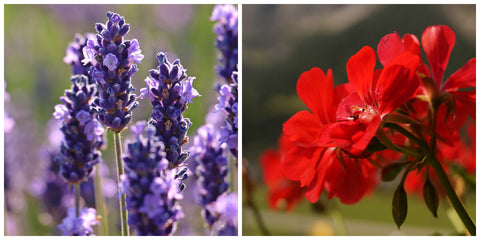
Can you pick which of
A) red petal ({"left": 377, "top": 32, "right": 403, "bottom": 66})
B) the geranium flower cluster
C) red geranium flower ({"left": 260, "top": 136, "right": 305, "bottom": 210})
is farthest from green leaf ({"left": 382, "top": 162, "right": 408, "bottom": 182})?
red geranium flower ({"left": 260, "top": 136, "right": 305, "bottom": 210})

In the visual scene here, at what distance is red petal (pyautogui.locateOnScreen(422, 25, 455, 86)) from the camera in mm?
512

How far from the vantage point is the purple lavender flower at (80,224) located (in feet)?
2.25

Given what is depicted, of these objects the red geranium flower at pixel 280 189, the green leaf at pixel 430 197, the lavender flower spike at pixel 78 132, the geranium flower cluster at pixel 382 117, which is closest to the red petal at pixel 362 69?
the geranium flower cluster at pixel 382 117

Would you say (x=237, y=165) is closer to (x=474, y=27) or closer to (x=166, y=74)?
(x=166, y=74)

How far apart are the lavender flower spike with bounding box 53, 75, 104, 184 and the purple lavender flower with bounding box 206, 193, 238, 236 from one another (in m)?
0.18

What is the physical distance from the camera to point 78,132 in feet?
2.18

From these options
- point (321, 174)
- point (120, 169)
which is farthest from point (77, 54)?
point (321, 174)

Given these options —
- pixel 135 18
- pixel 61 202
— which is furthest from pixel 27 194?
pixel 135 18

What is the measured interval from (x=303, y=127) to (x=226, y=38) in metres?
0.32

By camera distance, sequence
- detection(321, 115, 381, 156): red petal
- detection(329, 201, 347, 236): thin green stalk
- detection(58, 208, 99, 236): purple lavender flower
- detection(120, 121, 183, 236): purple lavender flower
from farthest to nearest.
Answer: detection(329, 201, 347, 236): thin green stalk < detection(58, 208, 99, 236): purple lavender flower < detection(120, 121, 183, 236): purple lavender flower < detection(321, 115, 381, 156): red petal

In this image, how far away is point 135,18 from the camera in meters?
0.77

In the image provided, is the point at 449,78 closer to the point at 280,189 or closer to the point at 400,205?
the point at 400,205

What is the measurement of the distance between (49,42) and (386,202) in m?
0.68

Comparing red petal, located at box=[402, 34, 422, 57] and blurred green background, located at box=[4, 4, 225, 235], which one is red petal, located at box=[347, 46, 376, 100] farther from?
blurred green background, located at box=[4, 4, 225, 235]
